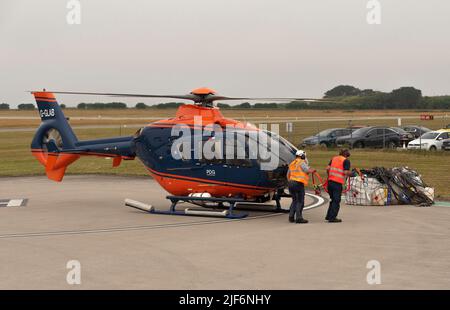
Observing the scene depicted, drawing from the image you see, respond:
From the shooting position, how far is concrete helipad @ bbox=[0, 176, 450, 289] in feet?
33.1

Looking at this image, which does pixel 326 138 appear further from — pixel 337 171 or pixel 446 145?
pixel 337 171

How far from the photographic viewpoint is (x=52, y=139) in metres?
20.4

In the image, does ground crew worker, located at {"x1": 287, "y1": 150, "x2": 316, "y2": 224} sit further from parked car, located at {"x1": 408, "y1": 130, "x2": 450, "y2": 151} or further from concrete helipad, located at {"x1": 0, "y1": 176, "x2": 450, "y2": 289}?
parked car, located at {"x1": 408, "y1": 130, "x2": 450, "y2": 151}

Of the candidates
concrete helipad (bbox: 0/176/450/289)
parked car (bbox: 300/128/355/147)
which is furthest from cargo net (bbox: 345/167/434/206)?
parked car (bbox: 300/128/355/147)

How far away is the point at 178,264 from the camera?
36.8 feet

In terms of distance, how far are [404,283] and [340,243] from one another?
3.18m

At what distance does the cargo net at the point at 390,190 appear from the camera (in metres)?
18.2

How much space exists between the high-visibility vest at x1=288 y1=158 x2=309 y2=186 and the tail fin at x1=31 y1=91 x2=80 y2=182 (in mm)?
7477

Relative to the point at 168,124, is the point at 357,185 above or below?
below

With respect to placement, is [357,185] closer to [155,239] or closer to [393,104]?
[155,239]

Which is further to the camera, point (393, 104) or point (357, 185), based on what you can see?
point (393, 104)

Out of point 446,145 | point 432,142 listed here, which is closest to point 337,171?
point 432,142
